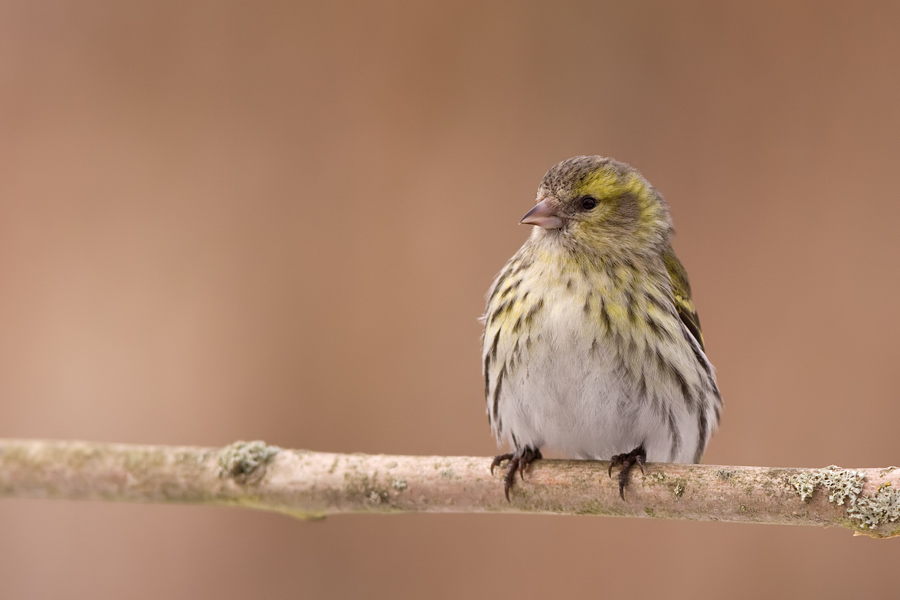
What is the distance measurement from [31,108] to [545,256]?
1972mm

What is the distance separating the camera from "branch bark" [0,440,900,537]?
1.31m

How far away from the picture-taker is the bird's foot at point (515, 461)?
159cm

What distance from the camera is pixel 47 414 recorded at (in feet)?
8.64

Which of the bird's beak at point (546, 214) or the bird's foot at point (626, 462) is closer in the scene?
the bird's foot at point (626, 462)

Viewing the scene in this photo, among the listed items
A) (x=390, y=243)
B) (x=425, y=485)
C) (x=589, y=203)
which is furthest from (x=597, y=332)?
(x=390, y=243)

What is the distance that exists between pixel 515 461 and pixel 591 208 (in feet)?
1.64

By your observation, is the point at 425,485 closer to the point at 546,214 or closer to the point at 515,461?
the point at 515,461

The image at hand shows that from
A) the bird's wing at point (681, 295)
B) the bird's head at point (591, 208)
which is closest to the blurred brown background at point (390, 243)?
the bird's wing at point (681, 295)

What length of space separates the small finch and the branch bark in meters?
0.07

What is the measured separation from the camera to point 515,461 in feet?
5.33

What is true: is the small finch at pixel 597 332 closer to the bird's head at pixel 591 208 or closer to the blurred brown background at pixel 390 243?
the bird's head at pixel 591 208

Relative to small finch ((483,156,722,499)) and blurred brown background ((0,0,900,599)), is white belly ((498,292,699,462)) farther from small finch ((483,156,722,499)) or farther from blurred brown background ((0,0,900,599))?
blurred brown background ((0,0,900,599))

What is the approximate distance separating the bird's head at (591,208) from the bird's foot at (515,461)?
0.41 meters

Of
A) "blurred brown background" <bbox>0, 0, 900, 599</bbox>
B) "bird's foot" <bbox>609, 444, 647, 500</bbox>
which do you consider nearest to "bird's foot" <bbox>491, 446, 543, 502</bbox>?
"bird's foot" <bbox>609, 444, 647, 500</bbox>
